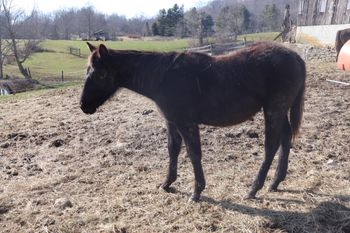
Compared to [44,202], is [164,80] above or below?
above

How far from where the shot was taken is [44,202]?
189 inches

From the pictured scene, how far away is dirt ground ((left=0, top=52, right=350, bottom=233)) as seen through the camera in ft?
13.6

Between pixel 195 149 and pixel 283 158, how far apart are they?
1.18 metres

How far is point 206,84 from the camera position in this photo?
14.5ft

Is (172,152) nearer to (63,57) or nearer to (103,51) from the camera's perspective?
(103,51)

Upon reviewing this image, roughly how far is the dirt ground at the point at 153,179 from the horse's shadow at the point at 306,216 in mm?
11

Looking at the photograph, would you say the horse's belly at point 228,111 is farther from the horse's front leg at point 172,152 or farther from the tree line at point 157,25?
the tree line at point 157,25

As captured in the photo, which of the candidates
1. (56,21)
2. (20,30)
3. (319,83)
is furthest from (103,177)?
(56,21)

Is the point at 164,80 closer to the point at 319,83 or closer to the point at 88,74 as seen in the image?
the point at 88,74

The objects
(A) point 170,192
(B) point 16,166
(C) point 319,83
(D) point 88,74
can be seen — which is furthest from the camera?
(C) point 319,83

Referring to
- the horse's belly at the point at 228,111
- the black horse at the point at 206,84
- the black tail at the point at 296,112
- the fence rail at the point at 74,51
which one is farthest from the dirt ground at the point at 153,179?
the fence rail at the point at 74,51

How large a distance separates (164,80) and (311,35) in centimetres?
1791

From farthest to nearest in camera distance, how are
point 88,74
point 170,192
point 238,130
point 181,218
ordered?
point 238,130, point 170,192, point 88,74, point 181,218

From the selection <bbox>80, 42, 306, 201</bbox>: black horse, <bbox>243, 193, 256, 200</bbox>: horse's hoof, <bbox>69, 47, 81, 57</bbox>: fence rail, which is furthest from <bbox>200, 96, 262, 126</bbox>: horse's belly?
<bbox>69, 47, 81, 57</bbox>: fence rail
